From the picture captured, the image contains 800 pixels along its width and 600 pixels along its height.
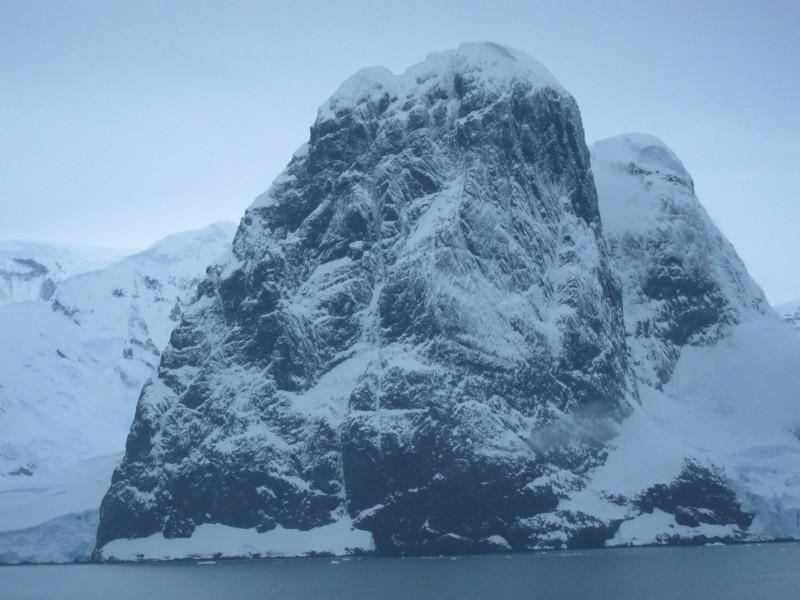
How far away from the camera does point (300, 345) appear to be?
197250mm

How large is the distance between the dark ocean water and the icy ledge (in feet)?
8.71

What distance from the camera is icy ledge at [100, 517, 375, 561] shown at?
Answer: 176750 millimetres

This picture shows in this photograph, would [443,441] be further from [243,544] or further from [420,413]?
[243,544]

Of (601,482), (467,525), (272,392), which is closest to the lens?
(467,525)

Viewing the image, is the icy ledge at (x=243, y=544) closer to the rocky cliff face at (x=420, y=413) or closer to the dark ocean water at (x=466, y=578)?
the rocky cliff face at (x=420, y=413)

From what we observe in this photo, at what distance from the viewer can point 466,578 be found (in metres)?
134

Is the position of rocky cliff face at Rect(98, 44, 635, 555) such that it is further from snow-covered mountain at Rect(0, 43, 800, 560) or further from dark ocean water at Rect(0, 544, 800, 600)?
dark ocean water at Rect(0, 544, 800, 600)

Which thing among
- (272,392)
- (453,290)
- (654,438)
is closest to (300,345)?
(272,392)

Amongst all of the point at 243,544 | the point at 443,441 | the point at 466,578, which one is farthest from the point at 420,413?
the point at 466,578

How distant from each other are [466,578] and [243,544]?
61.0 metres

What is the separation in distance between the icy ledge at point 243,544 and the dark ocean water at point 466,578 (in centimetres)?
265

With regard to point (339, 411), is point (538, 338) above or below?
above

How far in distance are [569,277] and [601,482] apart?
3621 cm

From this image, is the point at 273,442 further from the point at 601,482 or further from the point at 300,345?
the point at 601,482
